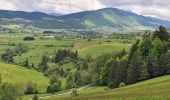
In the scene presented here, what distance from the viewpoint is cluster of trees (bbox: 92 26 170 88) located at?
112 metres

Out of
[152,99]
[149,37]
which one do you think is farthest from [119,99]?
[149,37]

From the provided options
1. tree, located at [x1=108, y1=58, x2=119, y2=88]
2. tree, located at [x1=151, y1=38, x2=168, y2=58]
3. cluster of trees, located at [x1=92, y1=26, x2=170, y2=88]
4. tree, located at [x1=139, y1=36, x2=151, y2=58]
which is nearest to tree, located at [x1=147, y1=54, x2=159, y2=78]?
cluster of trees, located at [x1=92, y1=26, x2=170, y2=88]

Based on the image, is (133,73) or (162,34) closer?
(133,73)

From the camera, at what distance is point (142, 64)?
11344 cm

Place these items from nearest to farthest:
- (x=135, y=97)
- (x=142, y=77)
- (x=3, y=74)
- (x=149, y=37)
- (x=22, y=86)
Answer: (x=135, y=97), (x=142, y=77), (x=149, y=37), (x=22, y=86), (x=3, y=74)

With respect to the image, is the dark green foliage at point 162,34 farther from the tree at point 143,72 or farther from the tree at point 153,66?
the tree at point 143,72

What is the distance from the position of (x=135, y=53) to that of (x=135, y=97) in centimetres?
6091

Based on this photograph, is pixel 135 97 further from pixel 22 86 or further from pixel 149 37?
pixel 22 86

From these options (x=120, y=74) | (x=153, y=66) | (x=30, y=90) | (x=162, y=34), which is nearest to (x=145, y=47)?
(x=162, y=34)

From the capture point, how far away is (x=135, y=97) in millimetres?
56531

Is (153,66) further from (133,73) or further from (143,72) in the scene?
(133,73)

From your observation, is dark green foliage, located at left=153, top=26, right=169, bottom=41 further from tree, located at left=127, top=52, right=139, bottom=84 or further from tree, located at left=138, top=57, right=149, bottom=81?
tree, located at left=127, top=52, right=139, bottom=84

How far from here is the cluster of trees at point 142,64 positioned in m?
112

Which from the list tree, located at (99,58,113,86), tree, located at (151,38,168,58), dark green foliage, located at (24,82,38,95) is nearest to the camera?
tree, located at (151,38,168,58)
